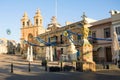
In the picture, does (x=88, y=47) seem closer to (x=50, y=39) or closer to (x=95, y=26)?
(x=95, y=26)

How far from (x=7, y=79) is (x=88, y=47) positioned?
8.05 m

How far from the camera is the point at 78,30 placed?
132ft

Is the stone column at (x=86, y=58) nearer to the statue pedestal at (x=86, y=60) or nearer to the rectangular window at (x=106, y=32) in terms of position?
the statue pedestal at (x=86, y=60)

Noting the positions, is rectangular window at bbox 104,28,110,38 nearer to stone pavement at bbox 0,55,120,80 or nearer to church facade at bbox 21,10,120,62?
church facade at bbox 21,10,120,62

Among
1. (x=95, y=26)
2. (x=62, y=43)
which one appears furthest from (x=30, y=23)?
(x=95, y=26)

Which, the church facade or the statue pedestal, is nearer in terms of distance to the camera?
the statue pedestal

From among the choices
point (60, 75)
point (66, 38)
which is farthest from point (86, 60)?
point (66, 38)

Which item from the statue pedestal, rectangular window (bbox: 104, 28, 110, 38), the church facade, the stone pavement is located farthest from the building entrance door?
the stone pavement

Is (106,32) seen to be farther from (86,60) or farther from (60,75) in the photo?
(60,75)

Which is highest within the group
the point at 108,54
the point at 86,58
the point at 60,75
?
the point at 108,54

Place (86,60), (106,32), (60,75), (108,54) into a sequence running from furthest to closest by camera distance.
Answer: (106,32)
(108,54)
(86,60)
(60,75)

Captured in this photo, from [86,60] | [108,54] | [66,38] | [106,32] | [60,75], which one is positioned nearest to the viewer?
[60,75]

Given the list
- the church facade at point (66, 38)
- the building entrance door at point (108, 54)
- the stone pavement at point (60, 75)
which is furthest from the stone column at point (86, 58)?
the building entrance door at point (108, 54)

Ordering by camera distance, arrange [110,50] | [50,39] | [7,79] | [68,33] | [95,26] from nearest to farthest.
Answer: [7,79] → [110,50] → [95,26] → [68,33] → [50,39]
